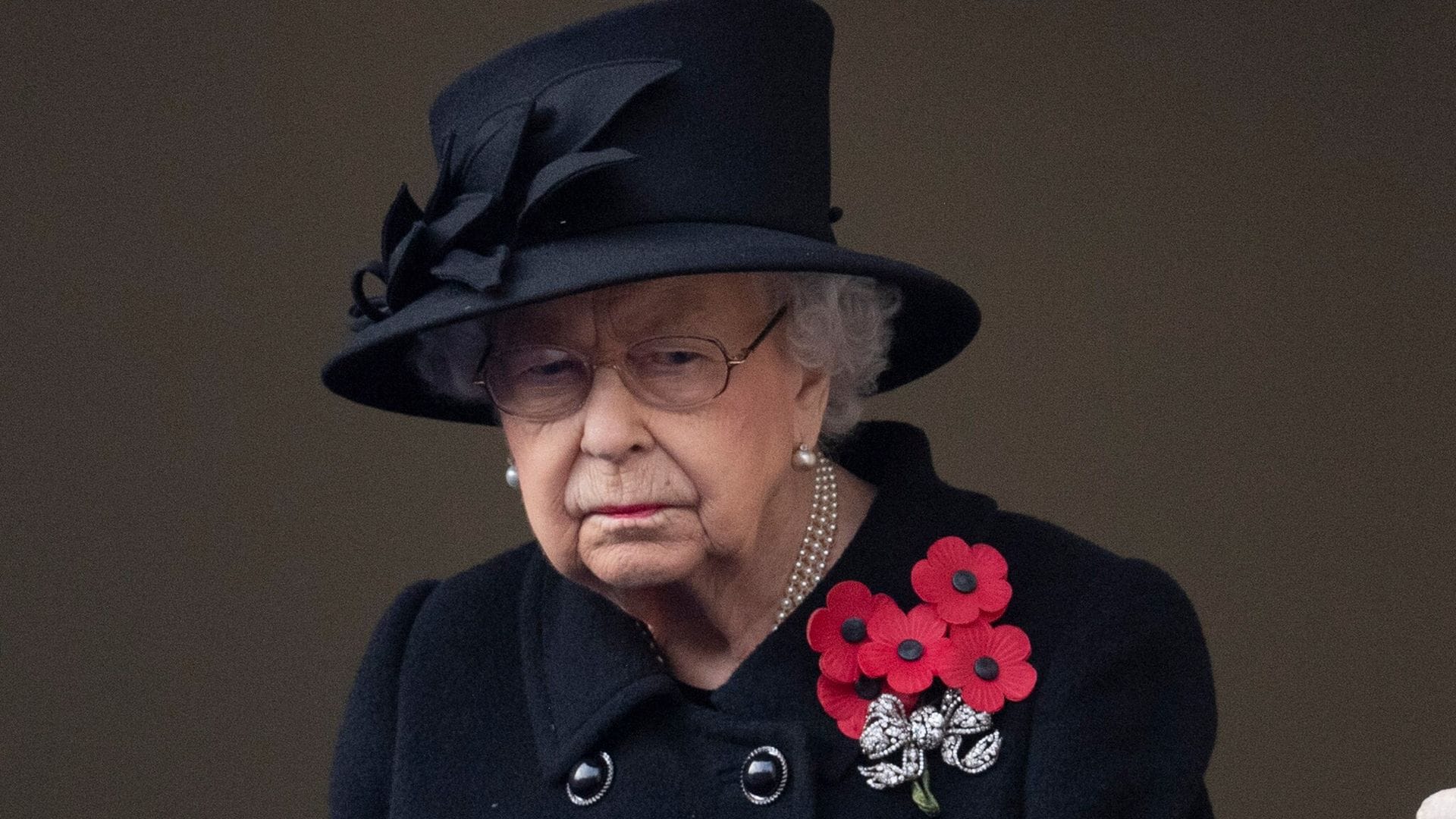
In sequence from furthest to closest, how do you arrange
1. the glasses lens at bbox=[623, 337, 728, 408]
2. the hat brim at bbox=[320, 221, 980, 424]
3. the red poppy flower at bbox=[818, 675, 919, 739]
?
the red poppy flower at bbox=[818, 675, 919, 739] < the glasses lens at bbox=[623, 337, 728, 408] < the hat brim at bbox=[320, 221, 980, 424]

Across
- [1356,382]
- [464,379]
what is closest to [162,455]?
[464,379]

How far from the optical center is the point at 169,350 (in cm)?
302

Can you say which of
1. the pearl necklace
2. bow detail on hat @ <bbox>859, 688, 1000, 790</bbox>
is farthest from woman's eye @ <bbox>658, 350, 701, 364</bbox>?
bow detail on hat @ <bbox>859, 688, 1000, 790</bbox>

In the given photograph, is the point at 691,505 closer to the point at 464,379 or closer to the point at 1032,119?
the point at 464,379

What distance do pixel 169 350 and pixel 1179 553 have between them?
4.81 feet

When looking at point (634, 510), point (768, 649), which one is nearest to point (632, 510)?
point (634, 510)

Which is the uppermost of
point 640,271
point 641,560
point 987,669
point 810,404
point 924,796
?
point 640,271

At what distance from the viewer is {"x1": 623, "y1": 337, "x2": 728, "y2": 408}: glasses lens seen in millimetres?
1954

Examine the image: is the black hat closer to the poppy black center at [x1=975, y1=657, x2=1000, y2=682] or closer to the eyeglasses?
the eyeglasses

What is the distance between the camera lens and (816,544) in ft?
7.14

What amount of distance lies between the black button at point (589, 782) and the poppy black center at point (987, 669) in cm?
38

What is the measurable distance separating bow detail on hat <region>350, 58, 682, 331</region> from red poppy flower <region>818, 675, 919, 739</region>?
20.8 inches

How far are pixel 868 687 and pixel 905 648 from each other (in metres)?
0.06

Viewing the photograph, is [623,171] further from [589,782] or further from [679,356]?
[589,782]
